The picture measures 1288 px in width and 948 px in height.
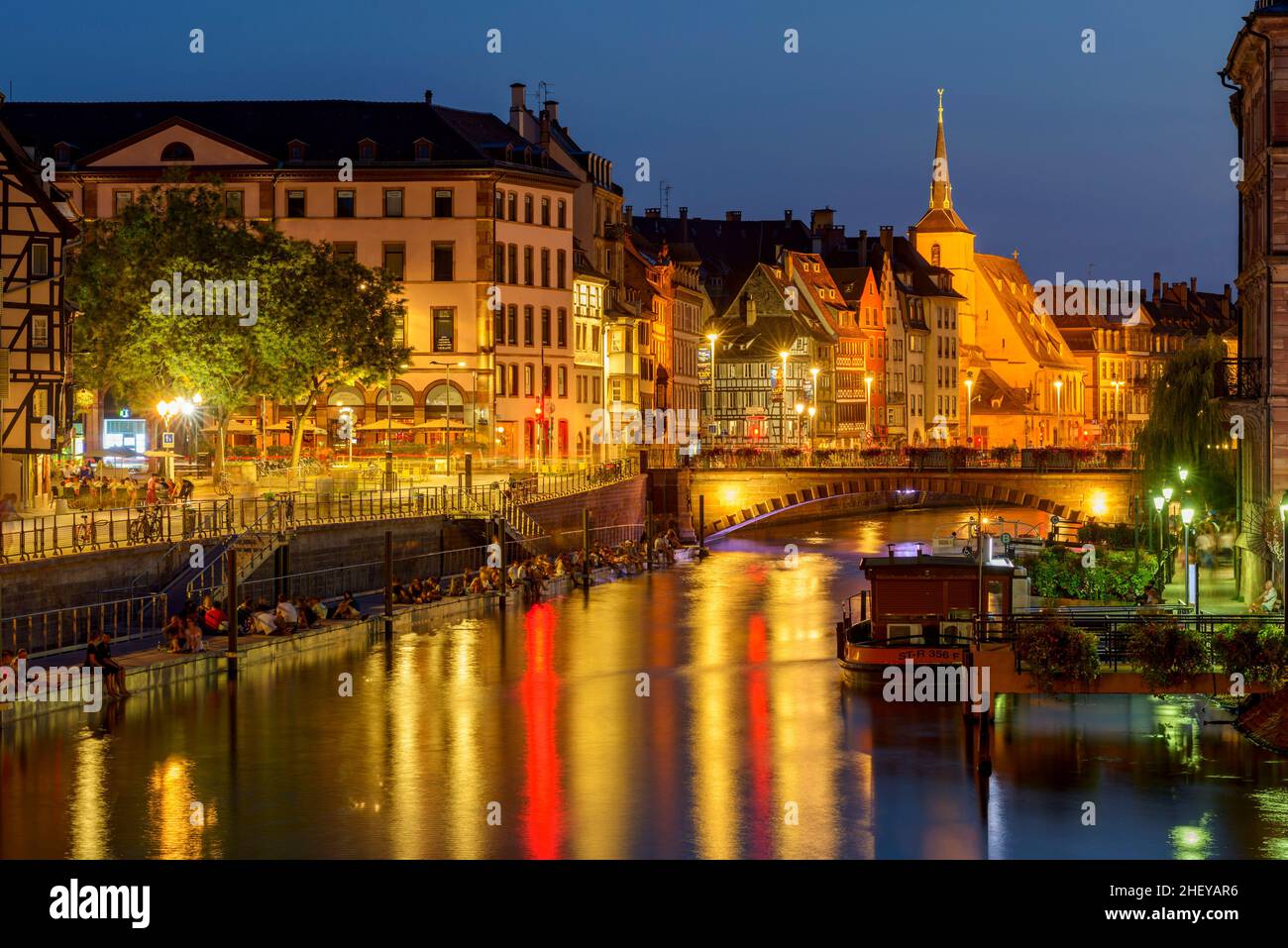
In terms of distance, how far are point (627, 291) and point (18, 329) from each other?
5946 centimetres

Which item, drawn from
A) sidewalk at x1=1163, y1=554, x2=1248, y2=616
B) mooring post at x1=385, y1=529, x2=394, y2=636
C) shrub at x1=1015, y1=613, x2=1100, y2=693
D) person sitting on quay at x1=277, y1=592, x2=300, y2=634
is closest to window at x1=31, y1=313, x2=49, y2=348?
mooring post at x1=385, y1=529, x2=394, y2=636

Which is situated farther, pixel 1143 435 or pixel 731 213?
pixel 731 213

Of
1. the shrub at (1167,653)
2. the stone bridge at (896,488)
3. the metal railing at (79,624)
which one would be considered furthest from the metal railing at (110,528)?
the stone bridge at (896,488)

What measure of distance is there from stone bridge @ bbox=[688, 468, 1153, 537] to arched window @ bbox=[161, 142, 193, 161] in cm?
2629

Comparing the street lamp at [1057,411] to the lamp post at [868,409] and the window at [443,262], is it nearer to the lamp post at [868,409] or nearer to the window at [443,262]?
the lamp post at [868,409]

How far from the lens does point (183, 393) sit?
73.9 meters

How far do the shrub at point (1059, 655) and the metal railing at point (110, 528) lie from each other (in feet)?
69.9

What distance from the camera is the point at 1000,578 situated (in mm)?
49594

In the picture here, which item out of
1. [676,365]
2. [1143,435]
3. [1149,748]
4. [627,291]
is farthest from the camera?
[676,365]
